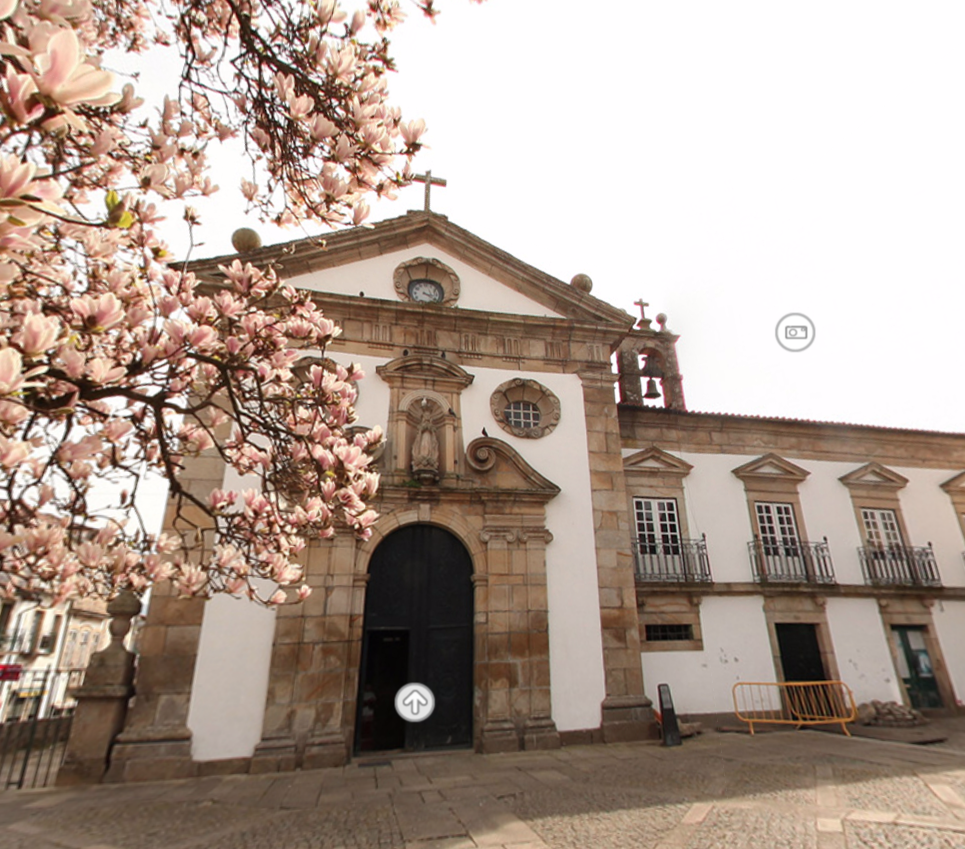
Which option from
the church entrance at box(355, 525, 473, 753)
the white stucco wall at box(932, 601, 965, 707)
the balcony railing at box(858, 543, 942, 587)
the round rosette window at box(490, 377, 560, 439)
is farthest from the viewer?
the balcony railing at box(858, 543, 942, 587)

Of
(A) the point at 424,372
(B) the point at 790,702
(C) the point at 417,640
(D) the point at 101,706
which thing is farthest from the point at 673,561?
(D) the point at 101,706

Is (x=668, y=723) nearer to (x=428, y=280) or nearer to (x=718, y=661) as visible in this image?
(x=718, y=661)

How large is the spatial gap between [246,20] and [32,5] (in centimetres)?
180

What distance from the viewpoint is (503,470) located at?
9617mm

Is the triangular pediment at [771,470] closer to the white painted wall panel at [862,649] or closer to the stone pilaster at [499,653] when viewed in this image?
the white painted wall panel at [862,649]

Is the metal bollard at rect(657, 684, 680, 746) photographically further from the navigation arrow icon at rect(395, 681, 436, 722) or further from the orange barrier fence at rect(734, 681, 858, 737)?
the navigation arrow icon at rect(395, 681, 436, 722)

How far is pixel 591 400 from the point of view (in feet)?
34.8

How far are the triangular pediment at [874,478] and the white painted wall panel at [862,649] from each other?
2.86m

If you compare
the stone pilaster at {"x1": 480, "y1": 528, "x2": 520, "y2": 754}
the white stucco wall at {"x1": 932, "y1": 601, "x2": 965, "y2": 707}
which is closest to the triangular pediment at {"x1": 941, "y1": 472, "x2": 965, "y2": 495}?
the white stucco wall at {"x1": 932, "y1": 601, "x2": 965, "y2": 707}

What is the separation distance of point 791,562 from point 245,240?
1328 centimetres

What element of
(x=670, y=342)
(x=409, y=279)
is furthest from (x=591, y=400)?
(x=670, y=342)

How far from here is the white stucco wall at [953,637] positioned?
40.7 feet

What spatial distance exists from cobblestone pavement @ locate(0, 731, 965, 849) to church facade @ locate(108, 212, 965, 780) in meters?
0.88

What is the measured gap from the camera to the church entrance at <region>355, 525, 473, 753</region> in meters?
8.30
